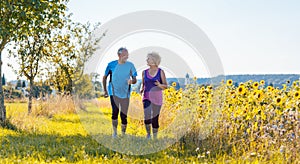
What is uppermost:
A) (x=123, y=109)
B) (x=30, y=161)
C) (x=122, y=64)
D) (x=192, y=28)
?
(x=192, y=28)

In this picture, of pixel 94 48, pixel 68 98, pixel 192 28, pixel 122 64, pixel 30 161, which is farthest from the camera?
pixel 94 48

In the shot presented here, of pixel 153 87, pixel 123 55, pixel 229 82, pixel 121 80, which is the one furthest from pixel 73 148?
pixel 229 82

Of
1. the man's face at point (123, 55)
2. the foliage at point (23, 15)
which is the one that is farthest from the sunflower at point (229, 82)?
the foliage at point (23, 15)

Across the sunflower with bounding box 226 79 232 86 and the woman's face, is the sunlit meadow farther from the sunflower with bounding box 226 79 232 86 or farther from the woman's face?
the woman's face

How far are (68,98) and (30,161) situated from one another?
10.5 m

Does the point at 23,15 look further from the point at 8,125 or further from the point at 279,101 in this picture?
the point at 279,101

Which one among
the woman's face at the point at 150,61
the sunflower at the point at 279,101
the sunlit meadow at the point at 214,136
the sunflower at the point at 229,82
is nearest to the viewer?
the sunlit meadow at the point at 214,136

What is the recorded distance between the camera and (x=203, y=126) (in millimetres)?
7371

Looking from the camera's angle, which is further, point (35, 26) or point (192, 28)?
point (35, 26)

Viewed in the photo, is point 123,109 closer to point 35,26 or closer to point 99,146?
point 99,146

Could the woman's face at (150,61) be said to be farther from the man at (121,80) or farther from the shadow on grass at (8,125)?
the shadow on grass at (8,125)

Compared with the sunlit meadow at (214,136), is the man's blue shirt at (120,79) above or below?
above

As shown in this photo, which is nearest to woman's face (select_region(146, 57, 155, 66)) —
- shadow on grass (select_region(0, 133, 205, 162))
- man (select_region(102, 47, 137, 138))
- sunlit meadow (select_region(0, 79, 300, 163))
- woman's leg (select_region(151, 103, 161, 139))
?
man (select_region(102, 47, 137, 138))

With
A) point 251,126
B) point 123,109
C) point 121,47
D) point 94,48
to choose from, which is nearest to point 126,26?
point 121,47
